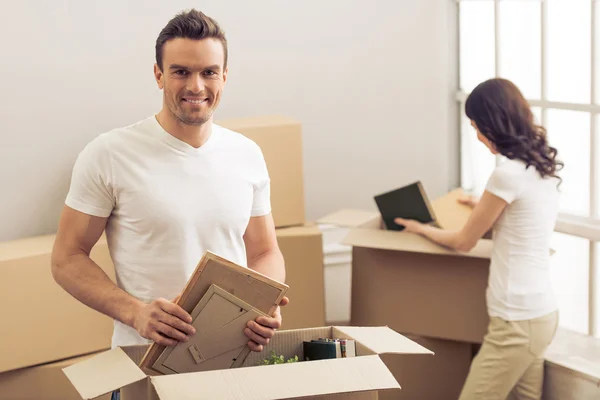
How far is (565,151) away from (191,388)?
209 centimetres

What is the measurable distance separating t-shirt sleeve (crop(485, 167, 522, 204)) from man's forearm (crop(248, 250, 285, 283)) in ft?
2.77

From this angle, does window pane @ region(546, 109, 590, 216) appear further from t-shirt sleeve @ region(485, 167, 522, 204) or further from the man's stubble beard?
the man's stubble beard

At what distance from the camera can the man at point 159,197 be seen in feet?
6.24

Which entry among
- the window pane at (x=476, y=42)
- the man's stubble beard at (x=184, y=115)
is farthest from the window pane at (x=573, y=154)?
the man's stubble beard at (x=184, y=115)

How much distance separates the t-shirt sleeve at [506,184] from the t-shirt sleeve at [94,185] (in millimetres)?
1252

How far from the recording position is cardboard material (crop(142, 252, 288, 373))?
1636mm

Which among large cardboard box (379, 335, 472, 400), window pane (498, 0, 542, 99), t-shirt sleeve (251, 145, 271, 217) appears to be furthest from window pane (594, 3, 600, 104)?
t-shirt sleeve (251, 145, 271, 217)

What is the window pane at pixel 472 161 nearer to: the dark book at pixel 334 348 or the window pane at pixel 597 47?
the window pane at pixel 597 47

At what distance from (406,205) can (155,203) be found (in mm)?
1324

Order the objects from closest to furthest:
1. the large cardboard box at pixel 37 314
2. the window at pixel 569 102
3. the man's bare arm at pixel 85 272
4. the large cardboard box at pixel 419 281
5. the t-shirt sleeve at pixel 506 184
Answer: the man's bare arm at pixel 85 272 → the t-shirt sleeve at pixel 506 184 → the large cardboard box at pixel 37 314 → the large cardboard box at pixel 419 281 → the window at pixel 569 102

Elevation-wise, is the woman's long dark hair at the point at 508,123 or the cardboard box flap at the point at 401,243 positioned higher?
the woman's long dark hair at the point at 508,123

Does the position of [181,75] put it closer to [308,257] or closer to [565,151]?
[308,257]

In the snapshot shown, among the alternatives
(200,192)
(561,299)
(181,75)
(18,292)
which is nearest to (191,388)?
(200,192)

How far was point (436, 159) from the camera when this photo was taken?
3816mm
